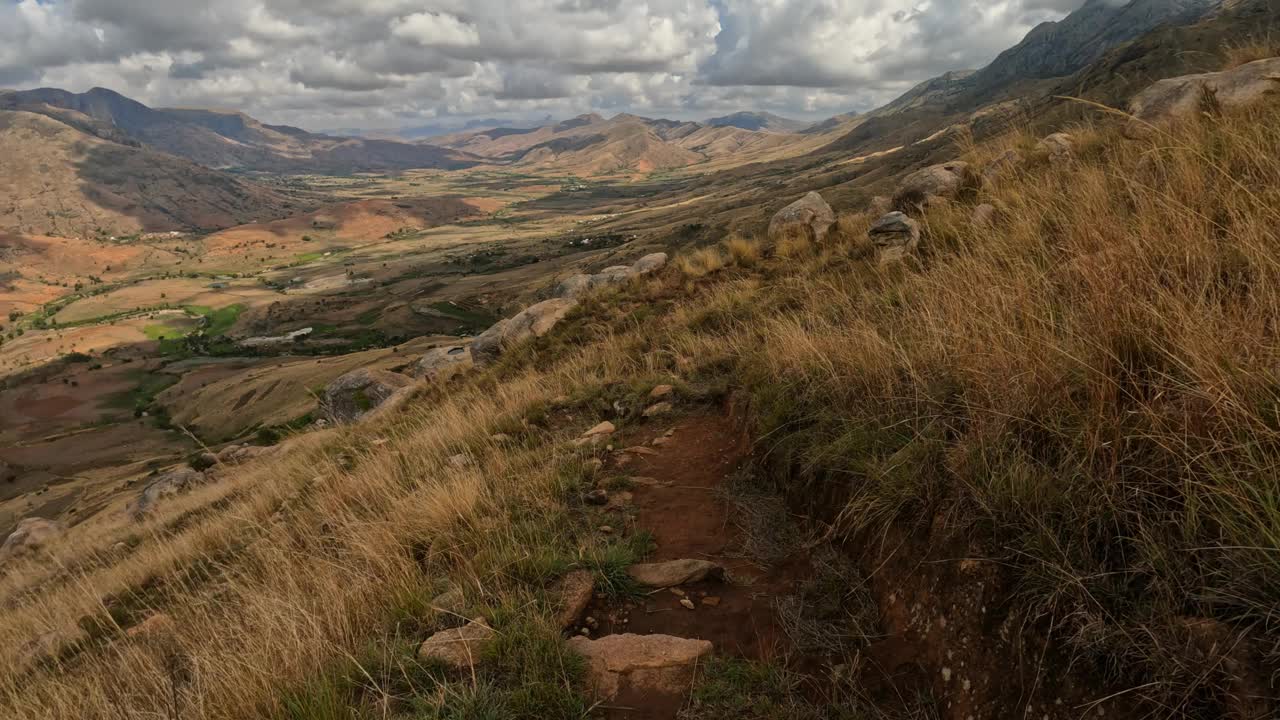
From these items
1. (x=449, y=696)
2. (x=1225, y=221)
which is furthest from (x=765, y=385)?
(x=449, y=696)

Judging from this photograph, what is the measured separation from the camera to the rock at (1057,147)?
902 centimetres

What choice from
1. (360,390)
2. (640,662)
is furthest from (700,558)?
(360,390)

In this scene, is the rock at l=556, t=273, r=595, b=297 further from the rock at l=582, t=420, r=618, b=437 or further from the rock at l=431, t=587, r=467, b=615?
the rock at l=431, t=587, r=467, b=615

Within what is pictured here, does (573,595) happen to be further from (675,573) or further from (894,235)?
(894,235)

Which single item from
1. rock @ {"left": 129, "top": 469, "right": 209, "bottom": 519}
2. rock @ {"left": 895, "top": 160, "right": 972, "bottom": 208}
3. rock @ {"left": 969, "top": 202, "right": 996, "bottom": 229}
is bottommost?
rock @ {"left": 129, "top": 469, "right": 209, "bottom": 519}

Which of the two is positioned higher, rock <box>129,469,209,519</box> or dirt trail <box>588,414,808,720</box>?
dirt trail <box>588,414,808,720</box>

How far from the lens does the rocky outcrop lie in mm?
17875

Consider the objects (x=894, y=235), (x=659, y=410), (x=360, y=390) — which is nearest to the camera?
(x=659, y=410)

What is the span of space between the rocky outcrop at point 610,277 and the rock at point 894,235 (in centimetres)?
748

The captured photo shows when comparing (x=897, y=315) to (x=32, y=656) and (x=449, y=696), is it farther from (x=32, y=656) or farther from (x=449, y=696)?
(x=32, y=656)

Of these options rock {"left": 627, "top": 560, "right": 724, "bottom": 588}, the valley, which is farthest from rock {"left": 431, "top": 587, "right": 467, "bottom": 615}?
rock {"left": 627, "top": 560, "right": 724, "bottom": 588}

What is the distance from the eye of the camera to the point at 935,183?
Answer: 12328 mm

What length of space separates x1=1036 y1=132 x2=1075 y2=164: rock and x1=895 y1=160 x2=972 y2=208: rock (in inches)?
55.6

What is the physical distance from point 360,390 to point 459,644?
22175mm
